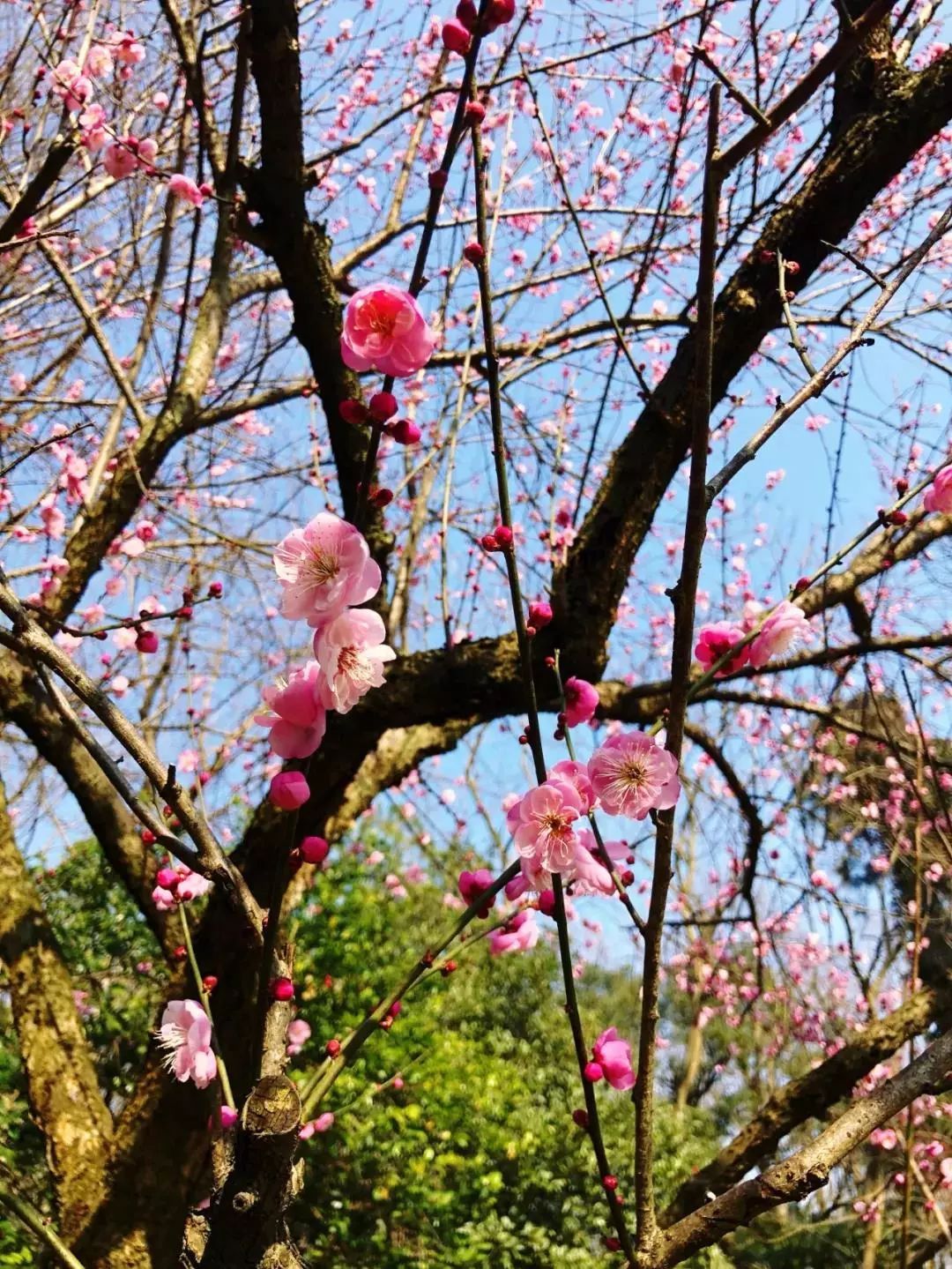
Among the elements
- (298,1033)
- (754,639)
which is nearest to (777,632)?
(754,639)

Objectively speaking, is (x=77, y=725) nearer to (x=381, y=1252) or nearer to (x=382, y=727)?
(x=382, y=727)

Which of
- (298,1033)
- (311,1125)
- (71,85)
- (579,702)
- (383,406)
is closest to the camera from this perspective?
(383,406)

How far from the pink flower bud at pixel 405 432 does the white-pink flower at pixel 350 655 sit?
7.4 inches

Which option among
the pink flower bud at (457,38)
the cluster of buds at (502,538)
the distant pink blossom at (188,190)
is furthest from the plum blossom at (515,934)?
the distant pink blossom at (188,190)

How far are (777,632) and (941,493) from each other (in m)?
0.31

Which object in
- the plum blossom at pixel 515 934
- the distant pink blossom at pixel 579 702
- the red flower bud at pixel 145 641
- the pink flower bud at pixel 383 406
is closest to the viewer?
the pink flower bud at pixel 383 406

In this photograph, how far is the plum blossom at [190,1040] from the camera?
1238mm

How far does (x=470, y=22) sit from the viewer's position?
39.6 inches

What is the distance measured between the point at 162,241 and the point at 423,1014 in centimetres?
430

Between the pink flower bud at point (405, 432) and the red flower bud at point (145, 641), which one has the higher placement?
the red flower bud at point (145, 641)

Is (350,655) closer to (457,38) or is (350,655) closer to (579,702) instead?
(579,702)

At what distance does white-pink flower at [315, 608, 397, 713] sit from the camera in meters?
0.88

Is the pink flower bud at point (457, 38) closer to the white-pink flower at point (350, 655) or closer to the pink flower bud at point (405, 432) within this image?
the pink flower bud at point (405, 432)

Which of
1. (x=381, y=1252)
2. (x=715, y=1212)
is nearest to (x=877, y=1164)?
(x=381, y=1252)
